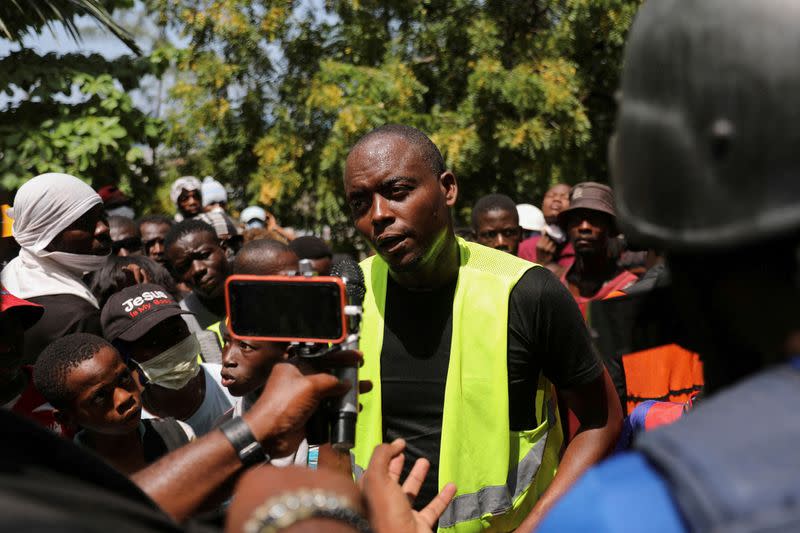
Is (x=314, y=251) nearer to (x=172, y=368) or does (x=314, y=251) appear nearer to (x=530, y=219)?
(x=530, y=219)

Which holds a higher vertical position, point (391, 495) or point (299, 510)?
point (299, 510)

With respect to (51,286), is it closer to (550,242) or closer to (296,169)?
(550,242)

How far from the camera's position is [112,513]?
46.1 inches

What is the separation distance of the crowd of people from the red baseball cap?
0.6 inches

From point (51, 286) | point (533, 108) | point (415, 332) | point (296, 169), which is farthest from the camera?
point (296, 169)

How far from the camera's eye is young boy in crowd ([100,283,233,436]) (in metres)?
3.99

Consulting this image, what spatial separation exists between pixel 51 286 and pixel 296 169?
23.9ft

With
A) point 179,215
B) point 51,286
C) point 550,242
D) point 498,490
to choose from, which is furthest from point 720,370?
point 179,215

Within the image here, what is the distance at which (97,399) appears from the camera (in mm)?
3346

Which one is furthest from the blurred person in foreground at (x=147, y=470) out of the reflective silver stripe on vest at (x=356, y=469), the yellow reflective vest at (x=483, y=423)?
the reflective silver stripe on vest at (x=356, y=469)

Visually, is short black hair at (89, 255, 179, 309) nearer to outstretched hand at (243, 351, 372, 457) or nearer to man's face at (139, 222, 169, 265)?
man's face at (139, 222, 169, 265)

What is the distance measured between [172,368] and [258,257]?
132 centimetres

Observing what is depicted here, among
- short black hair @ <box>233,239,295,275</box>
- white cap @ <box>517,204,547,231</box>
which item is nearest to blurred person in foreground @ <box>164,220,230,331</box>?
short black hair @ <box>233,239,295,275</box>

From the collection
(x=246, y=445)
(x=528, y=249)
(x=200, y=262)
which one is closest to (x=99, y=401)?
(x=246, y=445)
